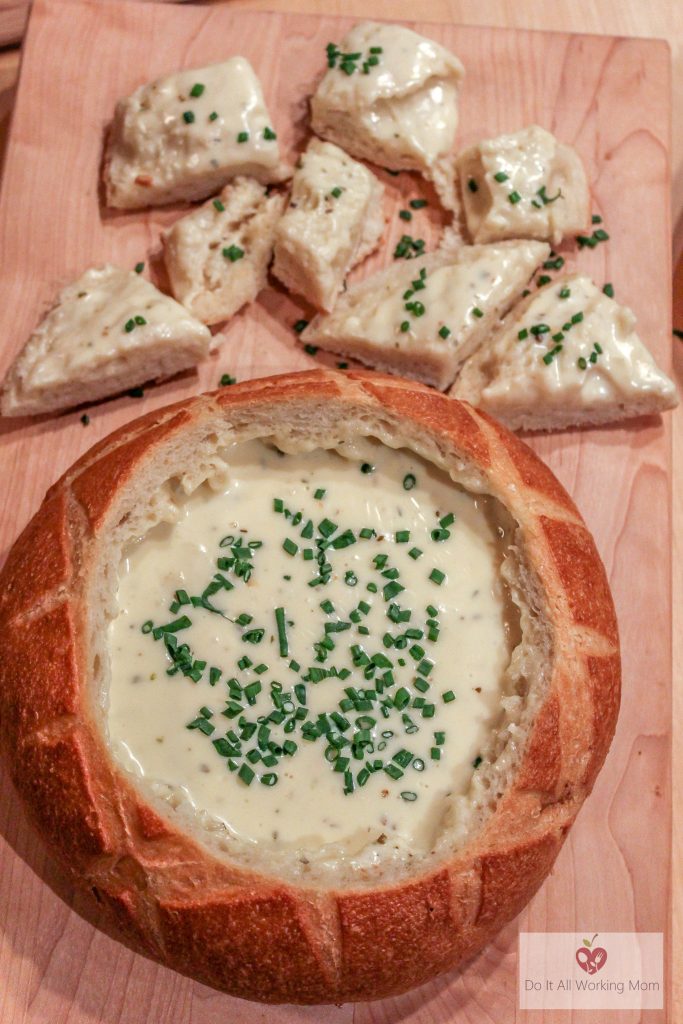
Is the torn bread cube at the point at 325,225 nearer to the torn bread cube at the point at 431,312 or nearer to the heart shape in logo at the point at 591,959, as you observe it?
the torn bread cube at the point at 431,312

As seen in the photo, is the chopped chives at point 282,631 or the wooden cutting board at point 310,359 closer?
the chopped chives at point 282,631

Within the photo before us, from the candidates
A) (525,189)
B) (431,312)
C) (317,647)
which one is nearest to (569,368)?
(431,312)

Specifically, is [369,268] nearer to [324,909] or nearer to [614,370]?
[614,370]

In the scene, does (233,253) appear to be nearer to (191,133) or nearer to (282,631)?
(191,133)

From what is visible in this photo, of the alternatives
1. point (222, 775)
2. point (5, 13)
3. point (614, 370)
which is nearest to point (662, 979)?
point (222, 775)

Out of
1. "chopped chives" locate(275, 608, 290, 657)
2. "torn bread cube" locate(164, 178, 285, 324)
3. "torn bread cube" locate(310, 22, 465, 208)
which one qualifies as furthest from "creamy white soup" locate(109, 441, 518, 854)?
"torn bread cube" locate(310, 22, 465, 208)

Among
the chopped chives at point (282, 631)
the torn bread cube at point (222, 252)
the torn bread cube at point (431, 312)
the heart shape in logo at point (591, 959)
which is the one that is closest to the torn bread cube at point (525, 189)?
the torn bread cube at point (431, 312)
